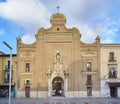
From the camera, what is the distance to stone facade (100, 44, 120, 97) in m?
50.3

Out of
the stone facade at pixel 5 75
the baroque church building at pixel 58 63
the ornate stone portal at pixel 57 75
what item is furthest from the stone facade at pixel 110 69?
the stone facade at pixel 5 75

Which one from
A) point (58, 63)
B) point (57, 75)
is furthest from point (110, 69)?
point (57, 75)

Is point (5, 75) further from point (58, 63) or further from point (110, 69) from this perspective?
point (110, 69)

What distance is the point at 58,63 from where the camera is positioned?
5047cm

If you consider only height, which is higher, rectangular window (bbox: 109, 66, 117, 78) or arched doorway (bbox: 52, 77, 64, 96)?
rectangular window (bbox: 109, 66, 117, 78)

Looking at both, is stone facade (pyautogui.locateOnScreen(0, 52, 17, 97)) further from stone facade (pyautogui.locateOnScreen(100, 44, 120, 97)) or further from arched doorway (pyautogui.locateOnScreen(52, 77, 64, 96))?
stone facade (pyautogui.locateOnScreen(100, 44, 120, 97))

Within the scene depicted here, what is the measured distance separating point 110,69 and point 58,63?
10478mm

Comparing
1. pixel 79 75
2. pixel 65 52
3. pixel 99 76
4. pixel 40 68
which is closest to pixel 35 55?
pixel 40 68

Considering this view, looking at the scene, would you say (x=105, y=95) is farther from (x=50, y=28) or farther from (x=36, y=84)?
(x=50, y=28)

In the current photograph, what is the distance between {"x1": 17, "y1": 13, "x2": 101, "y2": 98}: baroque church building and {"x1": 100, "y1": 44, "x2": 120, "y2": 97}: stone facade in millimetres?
1108

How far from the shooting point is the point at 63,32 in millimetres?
51250

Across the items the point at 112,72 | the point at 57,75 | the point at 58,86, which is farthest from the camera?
the point at 58,86

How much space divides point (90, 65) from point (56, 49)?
7.51 meters

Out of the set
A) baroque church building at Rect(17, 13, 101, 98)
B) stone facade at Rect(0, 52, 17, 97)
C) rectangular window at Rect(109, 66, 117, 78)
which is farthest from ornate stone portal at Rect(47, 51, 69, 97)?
rectangular window at Rect(109, 66, 117, 78)
